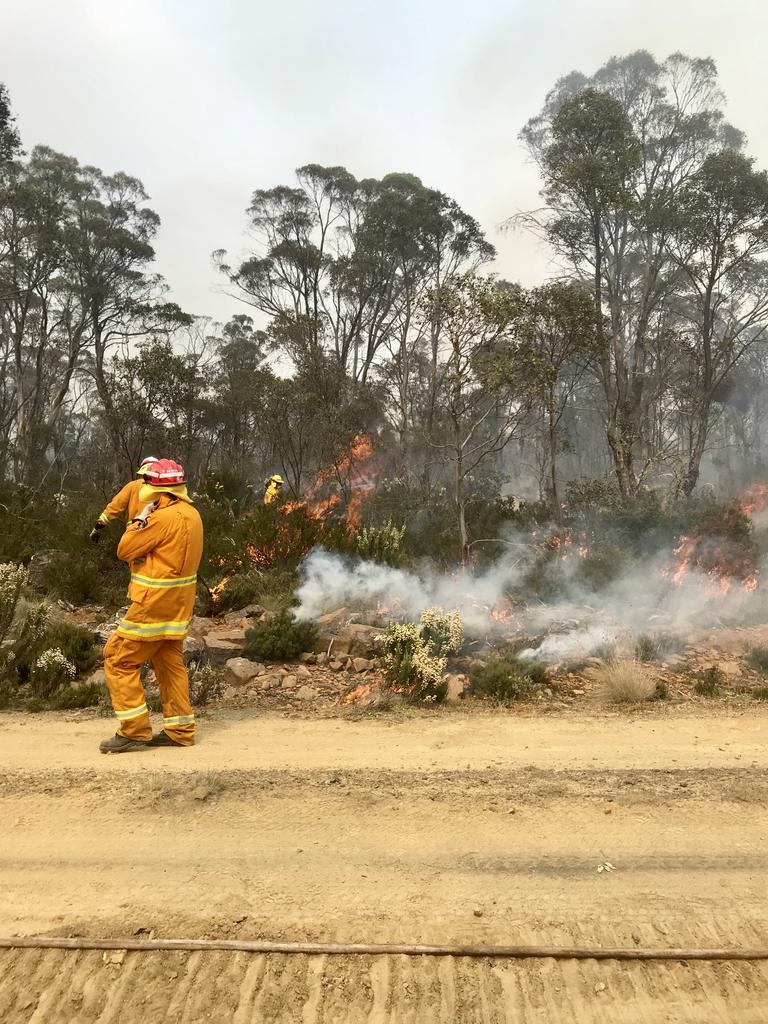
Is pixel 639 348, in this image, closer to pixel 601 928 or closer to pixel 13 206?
pixel 601 928

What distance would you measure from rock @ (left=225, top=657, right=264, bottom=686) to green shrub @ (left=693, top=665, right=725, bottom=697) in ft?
15.5

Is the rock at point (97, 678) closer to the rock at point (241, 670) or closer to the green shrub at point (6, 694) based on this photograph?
the green shrub at point (6, 694)

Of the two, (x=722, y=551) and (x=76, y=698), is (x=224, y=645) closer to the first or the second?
(x=76, y=698)

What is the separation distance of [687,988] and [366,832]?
1.64 meters

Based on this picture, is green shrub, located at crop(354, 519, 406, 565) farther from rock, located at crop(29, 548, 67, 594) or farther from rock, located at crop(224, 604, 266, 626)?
rock, located at crop(29, 548, 67, 594)

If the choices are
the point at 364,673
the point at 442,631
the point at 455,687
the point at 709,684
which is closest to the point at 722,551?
the point at 709,684

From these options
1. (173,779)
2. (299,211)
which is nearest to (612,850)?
(173,779)

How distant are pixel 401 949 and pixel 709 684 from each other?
528 centimetres

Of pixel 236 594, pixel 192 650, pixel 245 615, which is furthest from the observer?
pixel 236 594

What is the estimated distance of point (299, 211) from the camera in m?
26.8

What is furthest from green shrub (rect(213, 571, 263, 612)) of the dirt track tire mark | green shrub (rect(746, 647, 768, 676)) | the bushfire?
the dirt track tire mark

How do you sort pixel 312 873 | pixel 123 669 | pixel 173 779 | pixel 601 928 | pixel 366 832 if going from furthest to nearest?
pixel 123 669
pixel 173 779
pixel 366 832
pixel 312 873
pixel 601 928

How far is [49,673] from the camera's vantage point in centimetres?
645

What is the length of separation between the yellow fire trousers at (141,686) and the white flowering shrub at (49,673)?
2.00m
